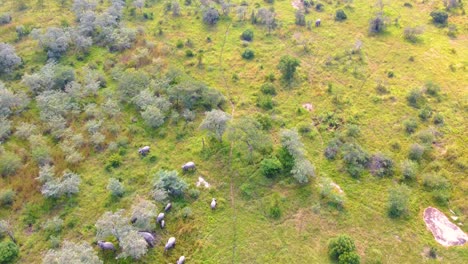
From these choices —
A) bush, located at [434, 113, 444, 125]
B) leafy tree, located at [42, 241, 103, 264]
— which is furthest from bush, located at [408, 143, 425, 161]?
leafy tree, located at [42, 241, 103, 264]

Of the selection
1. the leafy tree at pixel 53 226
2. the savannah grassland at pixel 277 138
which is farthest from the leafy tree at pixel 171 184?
the leafy tree at pixel 53 226

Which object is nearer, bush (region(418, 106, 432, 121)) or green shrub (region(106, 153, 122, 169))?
green shrub (region(106, 153, 122, 169))

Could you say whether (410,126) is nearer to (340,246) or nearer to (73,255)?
(340,246)

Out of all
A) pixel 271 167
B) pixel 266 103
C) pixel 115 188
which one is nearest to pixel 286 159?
pixel 271 167

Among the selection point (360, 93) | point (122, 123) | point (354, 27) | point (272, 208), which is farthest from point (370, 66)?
point (122, 123)

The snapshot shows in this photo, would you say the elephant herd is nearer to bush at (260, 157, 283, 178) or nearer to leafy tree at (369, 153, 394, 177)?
bush at (260, 157, 283, 178)

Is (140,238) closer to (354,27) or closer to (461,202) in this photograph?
(461,202)

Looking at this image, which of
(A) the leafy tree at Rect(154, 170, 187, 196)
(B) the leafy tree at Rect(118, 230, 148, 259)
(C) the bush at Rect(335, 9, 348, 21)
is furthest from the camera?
(C) the bush at Rect(335, 9, 348, 21)

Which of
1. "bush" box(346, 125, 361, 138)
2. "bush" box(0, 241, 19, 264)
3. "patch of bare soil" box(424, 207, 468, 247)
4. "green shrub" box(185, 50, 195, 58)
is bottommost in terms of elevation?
"bush" box(0, 241, 19, 264)

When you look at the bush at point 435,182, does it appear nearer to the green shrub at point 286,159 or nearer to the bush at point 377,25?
the green shrub at point 286,159
